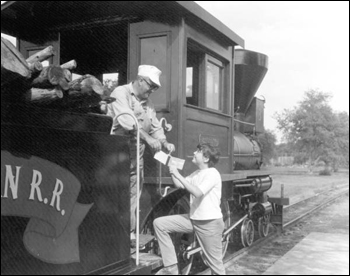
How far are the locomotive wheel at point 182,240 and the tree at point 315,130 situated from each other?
50076 millimetres

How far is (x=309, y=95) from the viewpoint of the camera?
56.6 m

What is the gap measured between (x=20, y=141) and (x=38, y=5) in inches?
110

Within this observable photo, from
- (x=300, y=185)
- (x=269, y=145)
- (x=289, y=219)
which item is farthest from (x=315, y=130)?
(x=289, y=219)

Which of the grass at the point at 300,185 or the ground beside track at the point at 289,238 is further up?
the grass at the point at 300,185

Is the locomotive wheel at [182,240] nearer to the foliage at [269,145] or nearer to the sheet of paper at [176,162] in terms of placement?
the sheet of paper at [176,162]

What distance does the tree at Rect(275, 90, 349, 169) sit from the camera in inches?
2116

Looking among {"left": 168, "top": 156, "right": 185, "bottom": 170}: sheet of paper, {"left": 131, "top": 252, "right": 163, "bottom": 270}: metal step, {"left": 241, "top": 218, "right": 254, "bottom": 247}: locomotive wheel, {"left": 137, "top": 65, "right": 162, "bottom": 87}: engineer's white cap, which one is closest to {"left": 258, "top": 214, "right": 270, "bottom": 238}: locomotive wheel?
{"left": 241, "top": 218, "right": 254, "bottom": 247}: locomotive wheel

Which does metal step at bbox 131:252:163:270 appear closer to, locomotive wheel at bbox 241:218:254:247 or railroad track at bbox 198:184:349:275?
railroad track at bbox 198:184:349:275

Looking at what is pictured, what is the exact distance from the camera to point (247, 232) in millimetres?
7879

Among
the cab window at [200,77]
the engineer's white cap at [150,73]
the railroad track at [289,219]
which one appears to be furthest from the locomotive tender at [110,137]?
the engineer's white cap at [150,73]

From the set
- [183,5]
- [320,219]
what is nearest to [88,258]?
[183,5]

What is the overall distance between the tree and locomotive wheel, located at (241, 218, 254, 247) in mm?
47347

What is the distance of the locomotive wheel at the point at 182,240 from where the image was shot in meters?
5.15

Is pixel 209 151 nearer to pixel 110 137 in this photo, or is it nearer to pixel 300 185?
pixel 110 137
